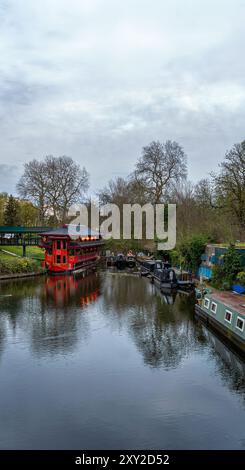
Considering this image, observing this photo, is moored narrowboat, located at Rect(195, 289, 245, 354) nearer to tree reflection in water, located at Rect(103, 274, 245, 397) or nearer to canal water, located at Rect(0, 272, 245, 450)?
tree reflection in water, located at Rect(103, 274, 245, 397)

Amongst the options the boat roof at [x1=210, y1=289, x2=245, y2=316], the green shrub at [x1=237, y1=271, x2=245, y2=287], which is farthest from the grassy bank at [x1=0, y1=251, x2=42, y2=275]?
the green shrub at [x1=237, y1=271, x2=245, y2=287]

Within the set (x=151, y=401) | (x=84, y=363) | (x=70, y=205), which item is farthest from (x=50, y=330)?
(x=70, y=205)

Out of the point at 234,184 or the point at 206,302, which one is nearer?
the point at 206,302

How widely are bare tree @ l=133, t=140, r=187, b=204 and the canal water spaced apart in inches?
1232

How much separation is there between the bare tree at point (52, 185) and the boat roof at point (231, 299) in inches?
1603

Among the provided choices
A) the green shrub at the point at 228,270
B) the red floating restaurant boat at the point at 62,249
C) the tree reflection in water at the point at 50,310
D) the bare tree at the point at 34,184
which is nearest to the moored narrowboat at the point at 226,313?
the green shrub at the point at 228,270

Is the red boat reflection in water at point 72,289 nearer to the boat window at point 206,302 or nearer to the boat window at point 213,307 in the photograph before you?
the boat window at point 206,302

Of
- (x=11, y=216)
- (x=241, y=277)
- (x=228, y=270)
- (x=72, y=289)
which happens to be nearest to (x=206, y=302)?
(x=241, y=277)

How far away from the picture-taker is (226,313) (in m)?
19.1

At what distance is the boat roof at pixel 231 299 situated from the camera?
Result: 61.3 ft

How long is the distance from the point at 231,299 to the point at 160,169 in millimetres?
35612
